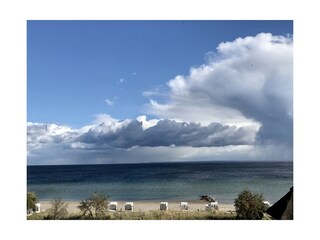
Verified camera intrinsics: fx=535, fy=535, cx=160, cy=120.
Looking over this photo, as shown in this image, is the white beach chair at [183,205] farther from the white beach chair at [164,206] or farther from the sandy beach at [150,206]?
the white beach chair at [164,206]

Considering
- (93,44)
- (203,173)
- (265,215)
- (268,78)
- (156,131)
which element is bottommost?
(265,215)

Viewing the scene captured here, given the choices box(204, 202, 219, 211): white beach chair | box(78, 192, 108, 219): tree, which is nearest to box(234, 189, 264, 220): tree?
box(204, 202, 219, 211): white beach chair

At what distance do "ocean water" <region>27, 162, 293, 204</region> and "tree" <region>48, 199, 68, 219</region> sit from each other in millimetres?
268

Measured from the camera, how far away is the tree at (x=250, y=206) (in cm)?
968

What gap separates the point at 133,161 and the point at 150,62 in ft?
7.10

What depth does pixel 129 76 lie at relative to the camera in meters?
10.4

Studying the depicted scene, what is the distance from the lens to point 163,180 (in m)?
11.1

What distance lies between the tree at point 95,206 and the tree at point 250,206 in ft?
8.08

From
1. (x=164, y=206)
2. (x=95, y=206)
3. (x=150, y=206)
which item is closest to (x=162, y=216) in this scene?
(x=164, y=206)

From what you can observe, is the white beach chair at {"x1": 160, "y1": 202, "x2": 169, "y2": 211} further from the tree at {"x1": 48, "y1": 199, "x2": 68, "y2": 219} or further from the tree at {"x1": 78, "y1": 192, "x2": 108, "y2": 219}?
the tree at {"x1": 48, "y1": 199, "x2": 68, "y2": 219}

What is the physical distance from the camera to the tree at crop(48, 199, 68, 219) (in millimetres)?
9906

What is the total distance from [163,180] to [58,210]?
229cm
